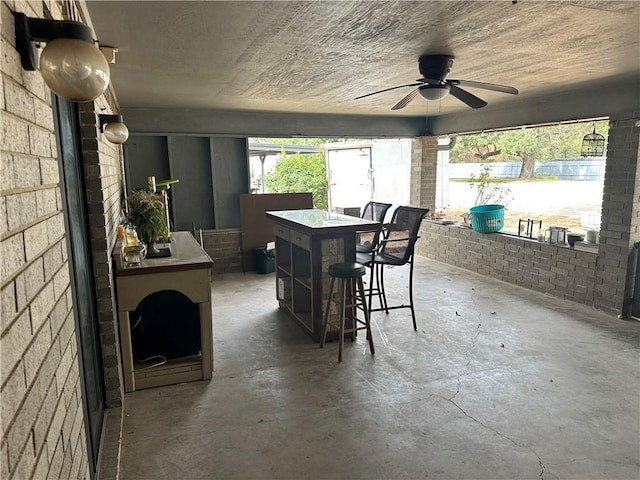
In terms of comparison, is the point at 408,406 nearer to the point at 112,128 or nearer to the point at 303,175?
the point at 112,128

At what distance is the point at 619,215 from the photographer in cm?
452

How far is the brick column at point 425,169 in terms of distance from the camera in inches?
299

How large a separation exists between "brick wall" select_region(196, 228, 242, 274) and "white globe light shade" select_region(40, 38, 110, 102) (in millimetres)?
5580

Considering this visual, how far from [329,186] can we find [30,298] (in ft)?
31.0

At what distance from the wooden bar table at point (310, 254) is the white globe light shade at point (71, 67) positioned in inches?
104

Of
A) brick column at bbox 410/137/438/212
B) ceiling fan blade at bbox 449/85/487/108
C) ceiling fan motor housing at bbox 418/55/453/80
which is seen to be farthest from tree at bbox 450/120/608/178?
ceiling fan motor housing at bbox 418/55/453/80

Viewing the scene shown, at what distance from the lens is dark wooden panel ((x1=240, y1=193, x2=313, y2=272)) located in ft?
21.8

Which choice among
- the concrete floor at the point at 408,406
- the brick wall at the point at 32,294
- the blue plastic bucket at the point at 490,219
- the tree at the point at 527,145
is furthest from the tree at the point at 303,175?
the brick wall at the point at 32,294

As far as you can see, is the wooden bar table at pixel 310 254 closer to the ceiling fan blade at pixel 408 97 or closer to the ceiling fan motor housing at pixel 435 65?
the ceiling fan blade at pixel 408 97

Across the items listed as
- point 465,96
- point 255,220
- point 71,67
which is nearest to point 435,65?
point 465,96

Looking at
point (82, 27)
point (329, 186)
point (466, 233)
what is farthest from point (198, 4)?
point (329, 186)

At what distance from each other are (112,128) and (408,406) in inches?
105

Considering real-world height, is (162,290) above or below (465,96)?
below

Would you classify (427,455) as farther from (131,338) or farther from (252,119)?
(252,119)
